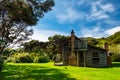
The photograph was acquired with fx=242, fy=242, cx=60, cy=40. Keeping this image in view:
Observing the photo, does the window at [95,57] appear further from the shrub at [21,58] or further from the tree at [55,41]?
the tree at [55,41]

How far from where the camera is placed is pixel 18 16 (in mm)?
27266

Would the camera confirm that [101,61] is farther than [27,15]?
Yes

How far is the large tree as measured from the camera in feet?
82.4

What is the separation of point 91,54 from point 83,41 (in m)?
2.81

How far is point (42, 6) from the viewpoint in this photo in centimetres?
3088

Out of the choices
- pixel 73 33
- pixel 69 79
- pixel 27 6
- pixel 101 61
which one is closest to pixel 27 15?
pixel 27 6

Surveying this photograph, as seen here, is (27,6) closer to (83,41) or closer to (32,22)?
(32,22)

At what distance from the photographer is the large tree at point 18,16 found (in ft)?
82.4

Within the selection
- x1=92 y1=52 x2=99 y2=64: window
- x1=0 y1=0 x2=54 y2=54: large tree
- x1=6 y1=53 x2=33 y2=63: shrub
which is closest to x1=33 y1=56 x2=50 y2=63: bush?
x1=6 y1=53 x2=33 y2=63: shrub

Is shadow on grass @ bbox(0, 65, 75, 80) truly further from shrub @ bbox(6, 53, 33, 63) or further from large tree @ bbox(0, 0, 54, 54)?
shrub @ bbox(6, 53, 33, 63)

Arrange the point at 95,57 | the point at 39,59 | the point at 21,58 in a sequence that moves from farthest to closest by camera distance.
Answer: the point at 39,59
the point at 21,58
the point at 95,57

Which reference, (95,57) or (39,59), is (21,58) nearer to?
(39,59)

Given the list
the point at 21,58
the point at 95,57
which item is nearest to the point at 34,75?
the point at 95,57

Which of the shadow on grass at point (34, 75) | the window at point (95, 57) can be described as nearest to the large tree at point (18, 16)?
the shadow on grass at point (34, 75)
